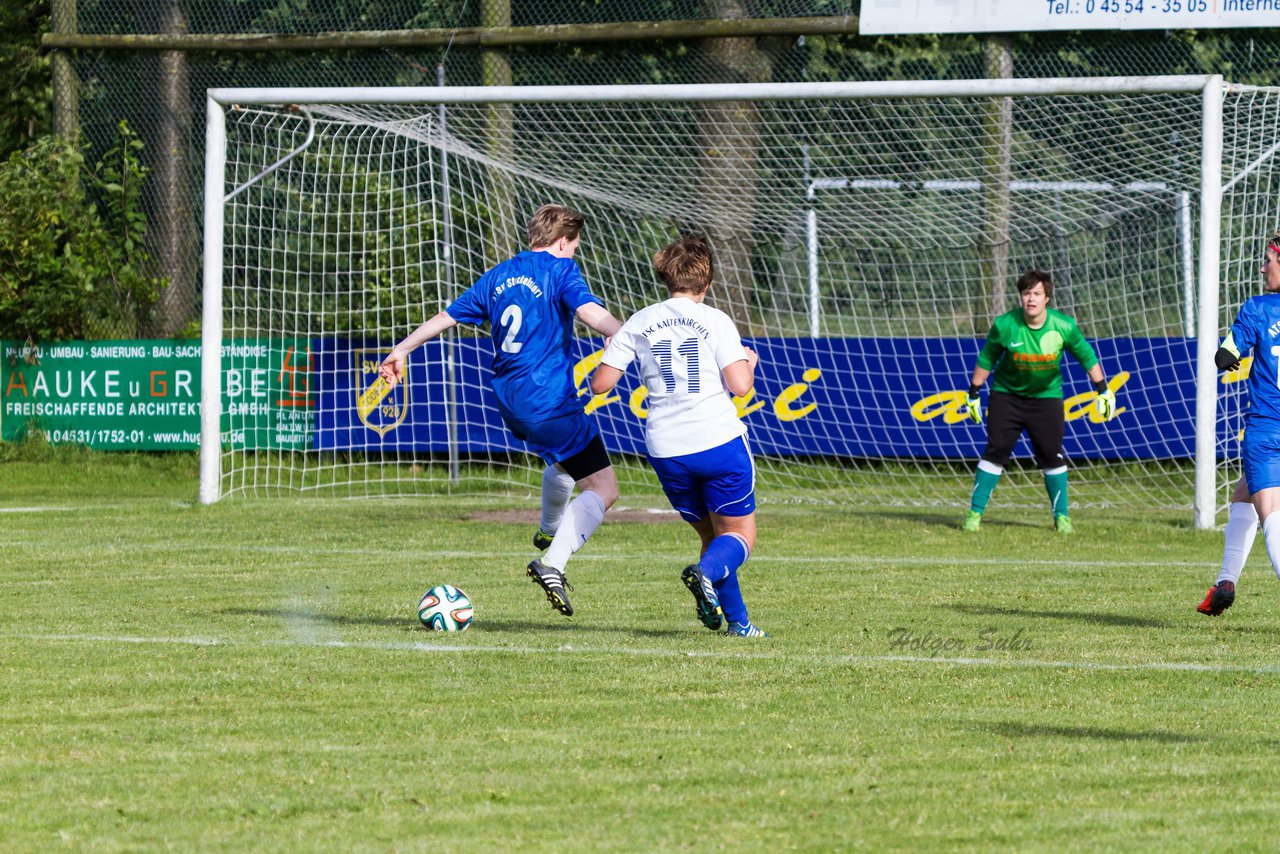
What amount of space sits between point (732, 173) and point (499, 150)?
238 cm

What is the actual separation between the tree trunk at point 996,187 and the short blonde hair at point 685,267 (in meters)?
9.40

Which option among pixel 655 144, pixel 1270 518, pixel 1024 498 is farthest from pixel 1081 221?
pixel 1270 518

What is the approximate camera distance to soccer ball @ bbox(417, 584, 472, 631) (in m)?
7.35

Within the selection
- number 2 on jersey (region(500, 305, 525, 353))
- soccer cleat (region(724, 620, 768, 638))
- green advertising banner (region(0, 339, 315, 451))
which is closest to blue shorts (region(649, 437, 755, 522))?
soccer cleat (region(724, 620, 768, 638))

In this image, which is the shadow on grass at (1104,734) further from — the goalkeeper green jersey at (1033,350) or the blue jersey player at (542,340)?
the goalkeeper green jersey at (1033,350)

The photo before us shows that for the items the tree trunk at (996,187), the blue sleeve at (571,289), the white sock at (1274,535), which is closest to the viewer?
the white sock at (1274,535)

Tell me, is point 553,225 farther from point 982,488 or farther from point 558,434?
point 982,488

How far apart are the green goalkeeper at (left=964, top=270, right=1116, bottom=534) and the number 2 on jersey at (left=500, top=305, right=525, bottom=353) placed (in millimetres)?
5403

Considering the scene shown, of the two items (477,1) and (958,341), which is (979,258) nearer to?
(958,341)

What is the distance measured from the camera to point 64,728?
17.0 feet

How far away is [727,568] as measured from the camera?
6.84 m

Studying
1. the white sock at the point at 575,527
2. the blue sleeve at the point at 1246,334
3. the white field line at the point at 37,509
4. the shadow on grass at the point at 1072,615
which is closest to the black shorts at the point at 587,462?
the white sock at the point at 575,527

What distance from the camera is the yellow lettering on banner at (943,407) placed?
1647cm

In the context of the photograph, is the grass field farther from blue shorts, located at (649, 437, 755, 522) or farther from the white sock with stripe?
blue shorts, located at (649, 437, 755, 522)
